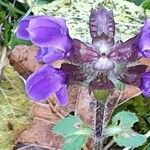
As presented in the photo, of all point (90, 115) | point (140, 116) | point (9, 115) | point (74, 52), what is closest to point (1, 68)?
point (9, 115)

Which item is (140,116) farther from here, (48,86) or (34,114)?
(48,86)

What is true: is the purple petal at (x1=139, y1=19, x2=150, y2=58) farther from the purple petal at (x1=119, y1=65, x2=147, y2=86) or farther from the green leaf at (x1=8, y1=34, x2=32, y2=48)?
the green leaf at (x1=8, y1=34, x2=32, y2=48)

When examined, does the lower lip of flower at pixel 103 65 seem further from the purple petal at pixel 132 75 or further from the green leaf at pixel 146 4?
the green leaf at pixel 146 4

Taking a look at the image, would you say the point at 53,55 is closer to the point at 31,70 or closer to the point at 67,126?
the point at 67,126

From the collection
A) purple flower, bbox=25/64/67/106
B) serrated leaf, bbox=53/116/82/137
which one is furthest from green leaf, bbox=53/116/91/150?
purple flower, bbox=25/64/67/106

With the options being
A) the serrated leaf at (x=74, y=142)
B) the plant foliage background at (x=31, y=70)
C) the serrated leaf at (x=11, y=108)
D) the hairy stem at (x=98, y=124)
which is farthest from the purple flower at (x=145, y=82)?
the serrated leaf at (x=11, y=108)
